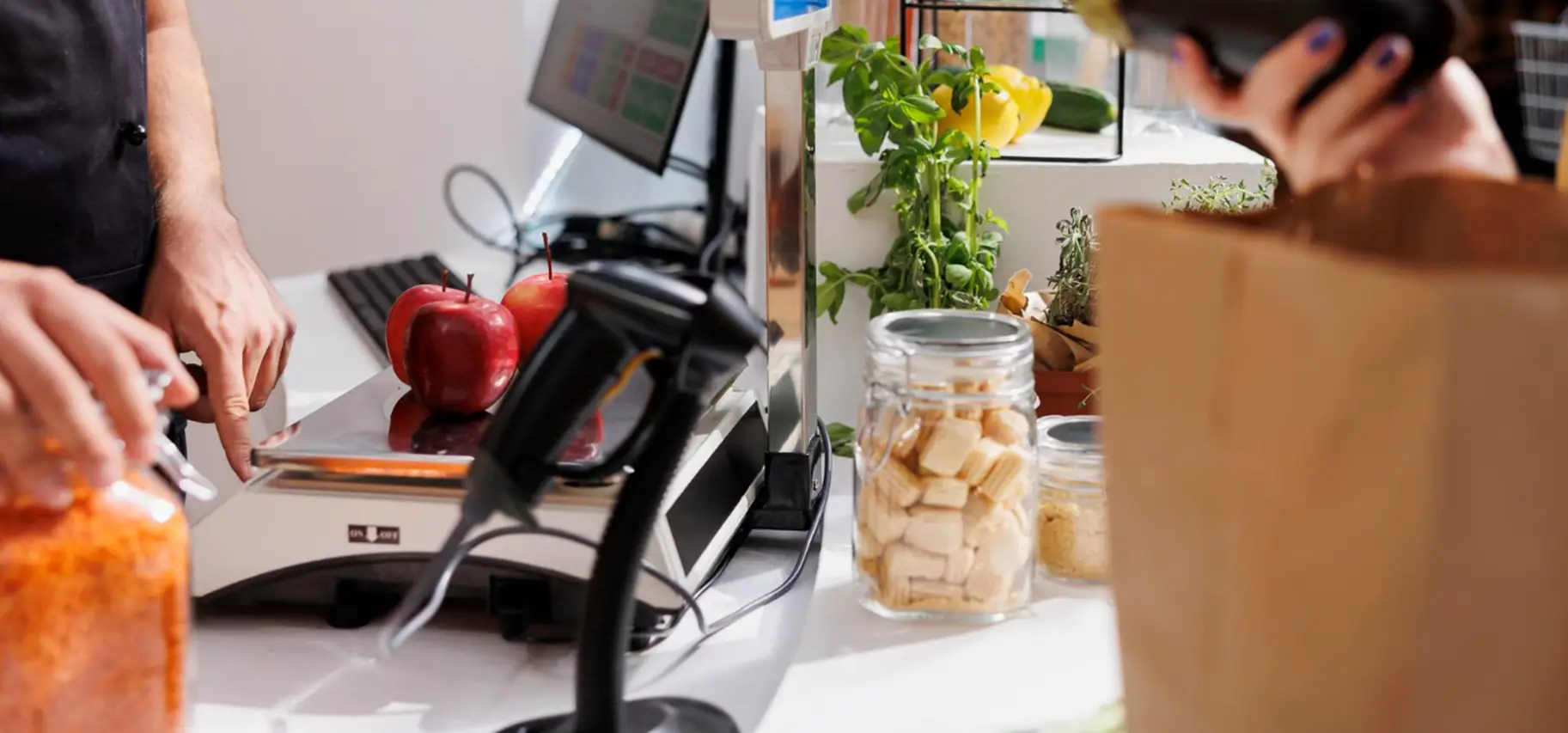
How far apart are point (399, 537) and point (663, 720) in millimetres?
209

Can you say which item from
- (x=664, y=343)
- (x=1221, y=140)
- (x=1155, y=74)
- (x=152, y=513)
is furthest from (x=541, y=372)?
(x=1155, y=74)

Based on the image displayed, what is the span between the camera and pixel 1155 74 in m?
1.43

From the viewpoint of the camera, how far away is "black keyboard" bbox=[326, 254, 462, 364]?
1505mm

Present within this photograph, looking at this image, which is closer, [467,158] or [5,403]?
[5,403]

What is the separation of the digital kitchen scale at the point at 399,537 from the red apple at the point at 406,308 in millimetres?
102

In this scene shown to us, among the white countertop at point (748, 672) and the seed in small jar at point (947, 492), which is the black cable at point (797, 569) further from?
the seed in small jar at point (947, 492)

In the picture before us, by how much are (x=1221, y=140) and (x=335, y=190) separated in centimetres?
155

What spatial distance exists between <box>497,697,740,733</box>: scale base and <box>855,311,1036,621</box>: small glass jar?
0.16 metres

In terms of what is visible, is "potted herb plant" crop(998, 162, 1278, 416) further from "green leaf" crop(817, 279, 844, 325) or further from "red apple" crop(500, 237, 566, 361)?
"red apple" crop(500, 237, 566, 361)

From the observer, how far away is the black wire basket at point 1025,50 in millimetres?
1169

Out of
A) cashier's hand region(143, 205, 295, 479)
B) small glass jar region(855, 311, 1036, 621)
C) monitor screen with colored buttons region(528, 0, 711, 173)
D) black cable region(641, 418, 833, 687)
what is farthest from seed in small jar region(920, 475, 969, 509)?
monitor screen with colored buttons region(528, 0, 711, 173)

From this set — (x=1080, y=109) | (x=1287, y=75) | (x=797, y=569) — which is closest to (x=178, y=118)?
(x=797, y=569)

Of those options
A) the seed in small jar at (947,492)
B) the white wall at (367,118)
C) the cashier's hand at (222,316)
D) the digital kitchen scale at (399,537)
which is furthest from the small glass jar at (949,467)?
the white wall at (367,118)

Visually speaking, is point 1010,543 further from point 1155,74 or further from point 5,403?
point 1155,74
